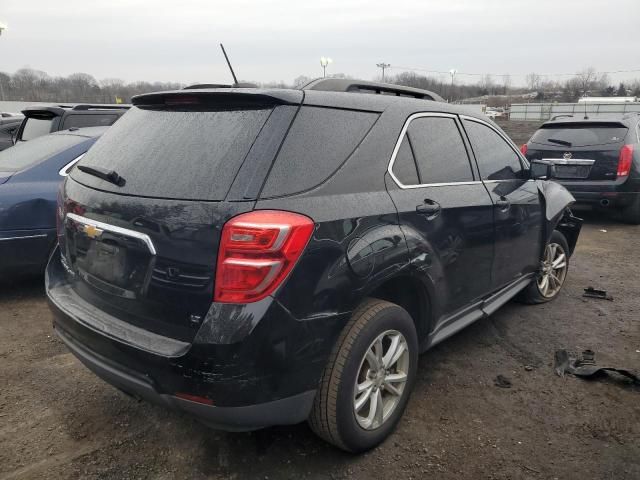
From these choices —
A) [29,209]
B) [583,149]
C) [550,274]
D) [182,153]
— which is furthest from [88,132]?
[583,149]

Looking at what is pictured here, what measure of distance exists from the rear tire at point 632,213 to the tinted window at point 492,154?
4.50 meters

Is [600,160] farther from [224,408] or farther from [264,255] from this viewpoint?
[224,408]

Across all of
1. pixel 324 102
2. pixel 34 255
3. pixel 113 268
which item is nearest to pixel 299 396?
pixel 113 268

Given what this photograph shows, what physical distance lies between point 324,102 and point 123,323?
4.47ft

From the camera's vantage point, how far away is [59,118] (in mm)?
5668

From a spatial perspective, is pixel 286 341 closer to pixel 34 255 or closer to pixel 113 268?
pixel 113 268

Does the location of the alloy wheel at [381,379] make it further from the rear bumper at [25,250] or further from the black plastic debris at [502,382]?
the rear bumper at [25,250]

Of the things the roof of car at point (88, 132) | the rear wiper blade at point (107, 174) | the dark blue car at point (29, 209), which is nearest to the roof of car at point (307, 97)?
the rear wiper blade at point (107, 174)

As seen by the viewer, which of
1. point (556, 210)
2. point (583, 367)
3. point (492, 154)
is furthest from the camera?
point (556, 210)

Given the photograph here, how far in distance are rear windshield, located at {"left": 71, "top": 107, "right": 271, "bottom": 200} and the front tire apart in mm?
896

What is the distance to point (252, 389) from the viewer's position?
1.93 metres

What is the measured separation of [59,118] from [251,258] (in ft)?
16.2

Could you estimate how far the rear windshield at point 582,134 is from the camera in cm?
708

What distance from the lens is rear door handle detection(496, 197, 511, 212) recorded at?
328cm
